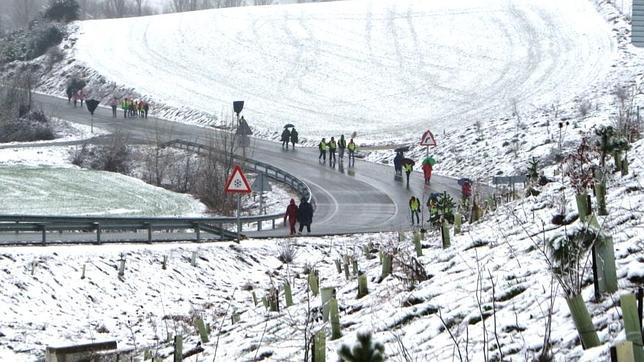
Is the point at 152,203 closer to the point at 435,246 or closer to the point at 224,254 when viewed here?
the point at 224,254

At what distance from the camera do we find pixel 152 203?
4312 cm

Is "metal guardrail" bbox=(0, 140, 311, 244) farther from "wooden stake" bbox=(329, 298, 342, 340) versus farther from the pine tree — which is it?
the pine tree

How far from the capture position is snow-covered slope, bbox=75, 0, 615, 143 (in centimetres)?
7212

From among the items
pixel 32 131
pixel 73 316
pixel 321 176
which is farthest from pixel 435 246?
pixel 32 131

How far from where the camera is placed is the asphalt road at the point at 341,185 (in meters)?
36.5

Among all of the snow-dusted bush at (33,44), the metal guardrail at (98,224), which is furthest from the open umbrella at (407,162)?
the snow-dusted bush at (33,44)

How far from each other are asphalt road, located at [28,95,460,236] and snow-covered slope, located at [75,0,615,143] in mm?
7399

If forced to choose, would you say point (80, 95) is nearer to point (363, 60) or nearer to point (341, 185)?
point (363, 60)

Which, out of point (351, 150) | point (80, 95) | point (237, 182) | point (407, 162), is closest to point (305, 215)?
point (237, 182)

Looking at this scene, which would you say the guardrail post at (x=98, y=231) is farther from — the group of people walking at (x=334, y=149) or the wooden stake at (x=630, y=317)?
the group of people walking at (x=334, y=149)

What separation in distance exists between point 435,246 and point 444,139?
43.3 metres

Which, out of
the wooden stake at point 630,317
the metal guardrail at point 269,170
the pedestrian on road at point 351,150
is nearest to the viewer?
the wooden stake at point 630,317

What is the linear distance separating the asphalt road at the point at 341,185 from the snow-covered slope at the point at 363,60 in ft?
24.3

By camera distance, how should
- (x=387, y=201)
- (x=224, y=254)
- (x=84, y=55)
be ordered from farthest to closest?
(x=84, y=55) < (x=387, y=201) < (x=224, y=254)
